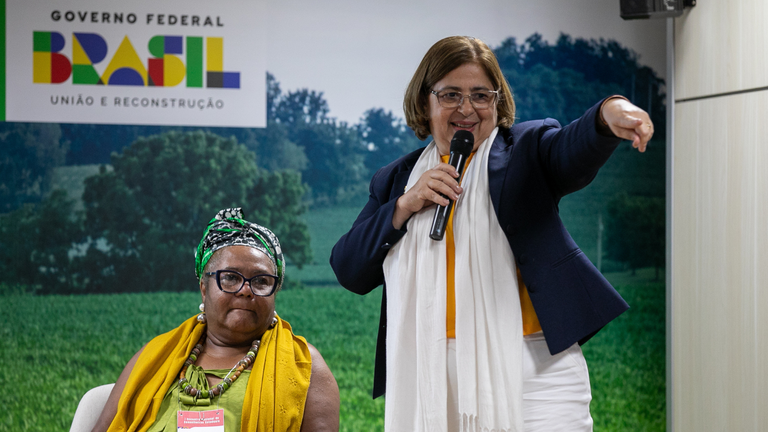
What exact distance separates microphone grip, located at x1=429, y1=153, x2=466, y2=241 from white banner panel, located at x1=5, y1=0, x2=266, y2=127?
8.47 ft

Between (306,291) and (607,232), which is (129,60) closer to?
(306,291)

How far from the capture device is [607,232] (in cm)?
423

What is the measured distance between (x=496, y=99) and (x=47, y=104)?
3.07 m

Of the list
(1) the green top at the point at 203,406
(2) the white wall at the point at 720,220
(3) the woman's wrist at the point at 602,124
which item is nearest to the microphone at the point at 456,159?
(3) the woman's wrist at the point at 602,124

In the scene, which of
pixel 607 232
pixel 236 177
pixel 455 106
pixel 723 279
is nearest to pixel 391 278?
pixel 455 106

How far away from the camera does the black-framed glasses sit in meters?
2.21

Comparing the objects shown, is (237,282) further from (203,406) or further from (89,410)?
(89,410)

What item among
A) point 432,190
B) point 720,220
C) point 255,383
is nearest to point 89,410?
point 255,383

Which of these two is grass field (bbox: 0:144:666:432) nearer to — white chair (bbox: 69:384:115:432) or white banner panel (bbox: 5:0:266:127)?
white banner panel (bbox: 5:0:266:127)

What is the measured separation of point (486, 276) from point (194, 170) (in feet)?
9.03

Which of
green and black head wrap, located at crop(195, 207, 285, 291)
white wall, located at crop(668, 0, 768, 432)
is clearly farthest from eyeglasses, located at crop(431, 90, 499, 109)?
white wall, located at crop(668, 0, 768, 432)

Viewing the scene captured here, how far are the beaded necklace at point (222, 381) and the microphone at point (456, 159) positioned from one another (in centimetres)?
90

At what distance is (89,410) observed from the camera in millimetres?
2279

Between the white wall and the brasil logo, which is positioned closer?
the white wall
